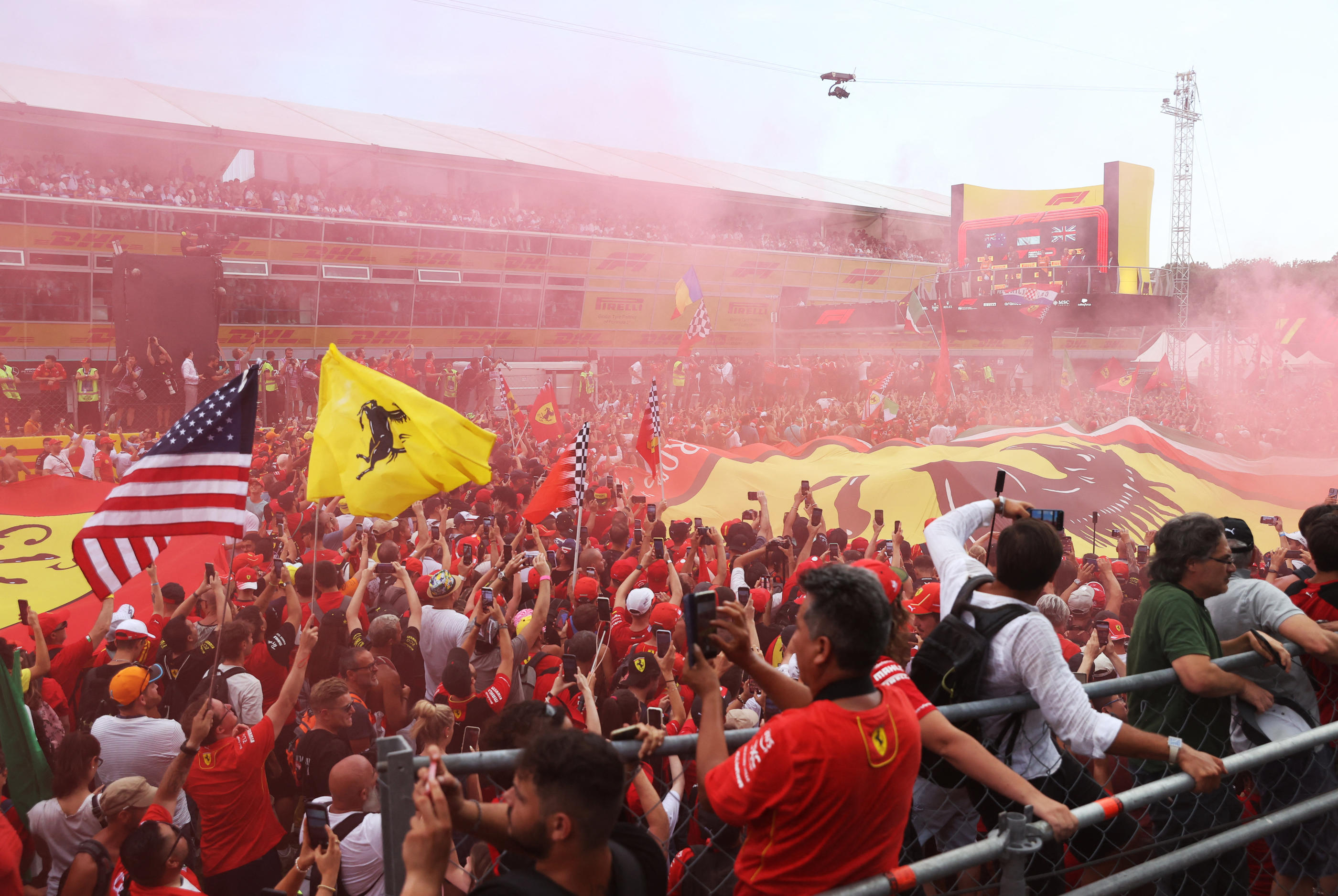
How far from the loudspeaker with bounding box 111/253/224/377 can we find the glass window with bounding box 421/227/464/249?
795cm

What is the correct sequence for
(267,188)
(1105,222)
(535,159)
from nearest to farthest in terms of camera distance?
(267,188) < (535,159) < (1105,222)

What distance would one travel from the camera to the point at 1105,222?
103 ft

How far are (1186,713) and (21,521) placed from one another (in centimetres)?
785

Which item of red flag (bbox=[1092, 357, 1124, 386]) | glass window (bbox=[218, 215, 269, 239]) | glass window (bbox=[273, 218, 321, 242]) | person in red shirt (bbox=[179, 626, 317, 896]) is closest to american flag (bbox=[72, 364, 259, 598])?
person in red shirt (bbox=[179, 626, 317, 896])

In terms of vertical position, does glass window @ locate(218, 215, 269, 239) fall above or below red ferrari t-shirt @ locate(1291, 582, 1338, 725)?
above

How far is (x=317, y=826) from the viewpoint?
241 centimetres

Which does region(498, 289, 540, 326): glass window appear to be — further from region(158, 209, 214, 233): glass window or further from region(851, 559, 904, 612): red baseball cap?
region(851, 559, 904, 612): red baseball cap

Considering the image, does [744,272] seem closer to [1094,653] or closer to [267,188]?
[267,188]

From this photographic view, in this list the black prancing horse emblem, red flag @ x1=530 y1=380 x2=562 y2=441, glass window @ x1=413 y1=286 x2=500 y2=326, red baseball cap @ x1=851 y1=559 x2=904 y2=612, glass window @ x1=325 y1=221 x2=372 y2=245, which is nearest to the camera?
red baseball cap @ x1=851 y1=559 x2=904 y2=612

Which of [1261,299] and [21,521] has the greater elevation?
[1261,299]

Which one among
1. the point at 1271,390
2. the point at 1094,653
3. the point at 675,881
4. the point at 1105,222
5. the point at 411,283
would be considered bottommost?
the point at 675,881

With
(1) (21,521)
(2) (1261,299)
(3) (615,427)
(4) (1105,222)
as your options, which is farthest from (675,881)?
(2) (1261,299)

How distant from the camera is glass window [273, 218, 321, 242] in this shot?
21.7 m

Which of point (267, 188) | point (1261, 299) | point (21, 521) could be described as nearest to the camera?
point (21, 521)
